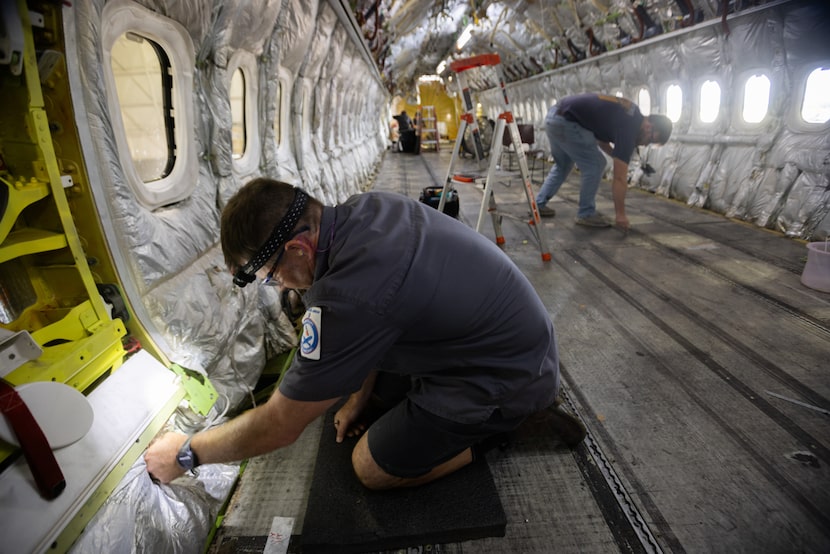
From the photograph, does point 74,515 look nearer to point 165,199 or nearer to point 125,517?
point 125,517

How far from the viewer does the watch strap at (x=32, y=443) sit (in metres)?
1.26

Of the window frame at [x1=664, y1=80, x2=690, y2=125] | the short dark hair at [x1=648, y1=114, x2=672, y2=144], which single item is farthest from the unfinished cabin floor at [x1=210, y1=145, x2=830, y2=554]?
the window frame at [x1=664, y1=80, x2=690, y2=125]

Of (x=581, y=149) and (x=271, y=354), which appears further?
(x=581, y=149)

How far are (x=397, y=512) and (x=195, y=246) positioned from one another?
6.82 feet

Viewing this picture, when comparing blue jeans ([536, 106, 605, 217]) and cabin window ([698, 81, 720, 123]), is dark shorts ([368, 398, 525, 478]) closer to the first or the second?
blue jeans ([536, 106, 605, 217])

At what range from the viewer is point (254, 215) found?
4.59 feet

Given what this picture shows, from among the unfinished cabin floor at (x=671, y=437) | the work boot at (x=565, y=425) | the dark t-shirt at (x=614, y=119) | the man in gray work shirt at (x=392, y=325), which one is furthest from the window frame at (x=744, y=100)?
the man in gray work shirt at (x=392, y=325)

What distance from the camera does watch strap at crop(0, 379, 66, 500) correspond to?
49.6 inches

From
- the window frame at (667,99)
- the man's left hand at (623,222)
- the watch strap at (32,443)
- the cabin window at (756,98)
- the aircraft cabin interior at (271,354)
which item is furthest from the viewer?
the window frame at (667,99)

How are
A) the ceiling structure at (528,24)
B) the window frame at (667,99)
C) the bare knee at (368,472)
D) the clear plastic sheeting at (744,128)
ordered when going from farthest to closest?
the window frame at (667,99), the ceiling structure at (528,24), the clear plastic sheeting at (744,128), the bare knee at (368,472)

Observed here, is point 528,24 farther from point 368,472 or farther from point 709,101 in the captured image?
point 368,472

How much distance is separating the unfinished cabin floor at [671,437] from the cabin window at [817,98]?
9.03ft

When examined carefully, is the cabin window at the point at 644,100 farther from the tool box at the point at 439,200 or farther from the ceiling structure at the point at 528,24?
the tool box at the point at 439,200

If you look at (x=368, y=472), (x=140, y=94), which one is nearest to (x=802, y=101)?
(x=368, y=472)
